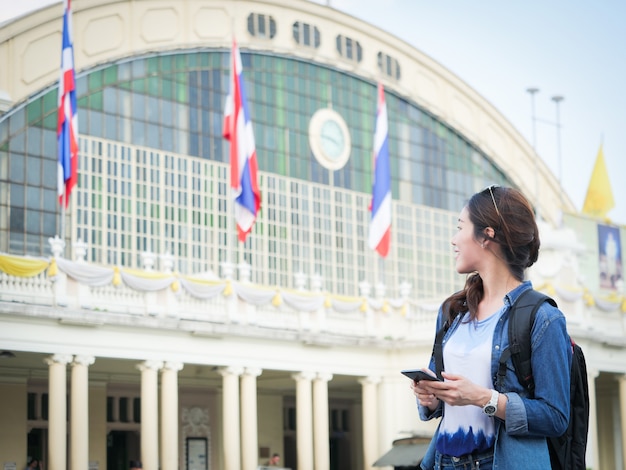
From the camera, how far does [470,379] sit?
4672 mm

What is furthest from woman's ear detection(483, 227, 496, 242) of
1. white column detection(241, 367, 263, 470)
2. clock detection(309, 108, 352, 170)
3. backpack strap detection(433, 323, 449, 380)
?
clock detection(309, 108, 352, 170)

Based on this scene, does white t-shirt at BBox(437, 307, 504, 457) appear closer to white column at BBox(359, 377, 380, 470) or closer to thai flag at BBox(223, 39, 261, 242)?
thai flag at BBox(223, 39, 261, 242)

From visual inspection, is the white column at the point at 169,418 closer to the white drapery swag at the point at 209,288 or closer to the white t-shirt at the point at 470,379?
the white drapery swag at the point at 209,288

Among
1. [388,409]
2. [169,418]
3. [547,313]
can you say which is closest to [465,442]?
[547,313]

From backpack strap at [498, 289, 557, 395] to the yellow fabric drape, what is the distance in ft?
76.6

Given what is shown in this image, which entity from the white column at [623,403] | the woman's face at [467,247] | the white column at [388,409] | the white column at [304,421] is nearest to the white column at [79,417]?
the white column at [304,421]

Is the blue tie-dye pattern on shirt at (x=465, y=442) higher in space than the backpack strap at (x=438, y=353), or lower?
lower

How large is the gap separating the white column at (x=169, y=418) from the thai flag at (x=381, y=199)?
A: 910 centimetres

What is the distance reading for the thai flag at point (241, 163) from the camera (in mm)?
33625

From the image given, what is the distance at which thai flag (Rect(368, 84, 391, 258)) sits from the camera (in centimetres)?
3697

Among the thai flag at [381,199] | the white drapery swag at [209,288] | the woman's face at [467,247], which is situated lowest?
the woman's face at [467,247]

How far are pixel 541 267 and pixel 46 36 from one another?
18114 mm

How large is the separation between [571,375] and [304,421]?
29.7m

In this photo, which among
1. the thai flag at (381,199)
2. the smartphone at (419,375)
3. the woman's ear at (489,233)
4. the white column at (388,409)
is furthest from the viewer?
the thai flag at (381,199)
